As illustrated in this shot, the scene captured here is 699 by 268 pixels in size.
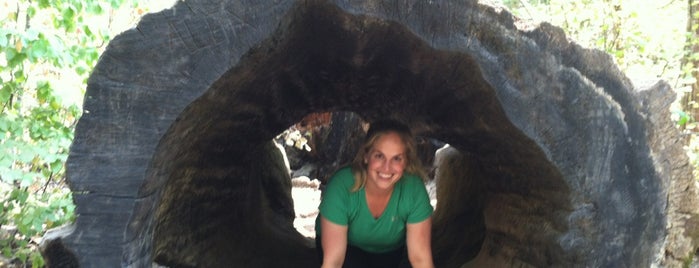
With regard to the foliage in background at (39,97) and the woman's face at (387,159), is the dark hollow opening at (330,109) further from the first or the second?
the foliage in background at (39,97)

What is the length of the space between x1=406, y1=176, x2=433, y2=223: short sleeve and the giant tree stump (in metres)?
0.37

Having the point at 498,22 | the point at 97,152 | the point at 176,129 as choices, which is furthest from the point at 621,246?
the point at 97,152

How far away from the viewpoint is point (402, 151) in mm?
3357

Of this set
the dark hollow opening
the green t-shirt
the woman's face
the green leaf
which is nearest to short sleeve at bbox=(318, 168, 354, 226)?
the green t-shirt

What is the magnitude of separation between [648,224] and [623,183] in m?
0.26

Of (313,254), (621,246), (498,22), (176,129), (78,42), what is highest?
(498,22)

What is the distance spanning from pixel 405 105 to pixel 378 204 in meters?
0.68

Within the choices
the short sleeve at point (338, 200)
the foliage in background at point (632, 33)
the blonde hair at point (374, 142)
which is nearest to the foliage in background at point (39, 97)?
the short sleeve at point (338, 200)

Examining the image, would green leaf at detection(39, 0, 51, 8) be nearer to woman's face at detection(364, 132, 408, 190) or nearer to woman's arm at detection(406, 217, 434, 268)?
woman's face at detection(364, 132, 408, 190)

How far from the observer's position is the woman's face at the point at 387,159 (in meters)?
3.31

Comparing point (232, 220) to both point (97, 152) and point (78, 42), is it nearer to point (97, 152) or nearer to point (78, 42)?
point (78, 42)

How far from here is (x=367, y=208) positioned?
3475 millimetres

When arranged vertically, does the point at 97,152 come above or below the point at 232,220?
above

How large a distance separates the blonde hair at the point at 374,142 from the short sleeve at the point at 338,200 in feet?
0.15
